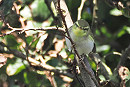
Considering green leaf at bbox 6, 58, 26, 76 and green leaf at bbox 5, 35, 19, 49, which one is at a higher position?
green leaf at bbox 5, 35, 19, 49

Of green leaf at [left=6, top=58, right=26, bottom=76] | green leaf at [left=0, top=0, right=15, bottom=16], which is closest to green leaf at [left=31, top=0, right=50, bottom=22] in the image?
green leaf at [left=6, top=58, right=26, bottom=76]

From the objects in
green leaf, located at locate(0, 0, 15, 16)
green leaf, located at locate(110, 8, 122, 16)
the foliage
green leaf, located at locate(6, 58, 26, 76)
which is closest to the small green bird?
the foliage

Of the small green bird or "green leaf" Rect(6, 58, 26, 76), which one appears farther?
"green leaf" Rect(6, 58, 26, 76)

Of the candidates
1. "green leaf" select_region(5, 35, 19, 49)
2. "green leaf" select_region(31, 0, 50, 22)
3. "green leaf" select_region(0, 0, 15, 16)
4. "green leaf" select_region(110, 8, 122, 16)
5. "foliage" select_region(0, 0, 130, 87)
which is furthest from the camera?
"green leaf" select_region(31, 0, 50, 22)

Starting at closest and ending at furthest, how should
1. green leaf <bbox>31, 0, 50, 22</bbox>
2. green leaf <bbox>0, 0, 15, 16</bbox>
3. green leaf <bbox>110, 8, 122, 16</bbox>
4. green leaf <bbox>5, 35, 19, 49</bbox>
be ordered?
green leaf <bbox>0, 0, 15, 16</bbox> → green leaf <bbox>5, 35, 19, 49</bbox> → green leaf <bbox>110, 8, 122, 16</bbox> → green leaf <bbox>31, 0, 50, 22</bbox>

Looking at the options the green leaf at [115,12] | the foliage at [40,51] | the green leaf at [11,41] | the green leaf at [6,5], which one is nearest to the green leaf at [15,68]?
the foliage at [40,51]

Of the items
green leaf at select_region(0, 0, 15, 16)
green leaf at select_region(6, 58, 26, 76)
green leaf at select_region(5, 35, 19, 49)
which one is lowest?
green leaf at select_region(6, 58, 26, 76)

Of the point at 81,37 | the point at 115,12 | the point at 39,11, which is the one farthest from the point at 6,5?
the point at 115,12

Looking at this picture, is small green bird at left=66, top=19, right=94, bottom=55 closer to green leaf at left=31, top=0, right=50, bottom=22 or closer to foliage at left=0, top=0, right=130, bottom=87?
foliage at left=0, top=0, right=130, bottom=87

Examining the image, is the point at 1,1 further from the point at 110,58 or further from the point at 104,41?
the point at 104,41

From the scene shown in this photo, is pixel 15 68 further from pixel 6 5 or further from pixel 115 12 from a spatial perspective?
pixel 115 12

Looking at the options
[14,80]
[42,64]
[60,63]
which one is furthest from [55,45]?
[14,80]

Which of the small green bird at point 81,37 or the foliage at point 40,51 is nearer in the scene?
the small green bird at point 81,37

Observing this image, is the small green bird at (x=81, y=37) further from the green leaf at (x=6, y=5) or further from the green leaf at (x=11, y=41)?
the green leaf at (x=11, y=41)
